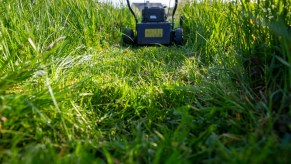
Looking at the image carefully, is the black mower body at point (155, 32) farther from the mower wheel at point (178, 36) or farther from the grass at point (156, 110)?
the grass at point (156, 110)

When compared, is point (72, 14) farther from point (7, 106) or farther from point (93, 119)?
point (7, 106)

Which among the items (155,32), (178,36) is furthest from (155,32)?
(178,36)

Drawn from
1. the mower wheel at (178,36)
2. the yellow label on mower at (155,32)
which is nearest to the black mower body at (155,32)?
the yellow label on mower at (155,32)

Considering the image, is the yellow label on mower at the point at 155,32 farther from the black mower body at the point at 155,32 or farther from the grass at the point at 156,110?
the grass at the point at 156,110

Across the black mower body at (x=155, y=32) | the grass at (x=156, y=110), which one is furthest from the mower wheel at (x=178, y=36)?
the grass at (x=156, y=110)

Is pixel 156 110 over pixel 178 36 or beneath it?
beneath

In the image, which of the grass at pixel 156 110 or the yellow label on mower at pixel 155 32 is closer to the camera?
the grass at pixel 156 110

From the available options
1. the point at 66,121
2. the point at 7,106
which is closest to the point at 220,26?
the point at 66,121

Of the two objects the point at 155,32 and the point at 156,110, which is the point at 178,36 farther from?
the point at 156,110

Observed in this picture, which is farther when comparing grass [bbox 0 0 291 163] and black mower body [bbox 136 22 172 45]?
black mower body [bbox 136 22 172 45]

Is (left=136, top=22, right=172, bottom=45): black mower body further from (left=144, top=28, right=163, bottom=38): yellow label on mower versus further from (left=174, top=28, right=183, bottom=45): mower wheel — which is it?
(left=174, top=28, right=183, bottom=45): mower wheel

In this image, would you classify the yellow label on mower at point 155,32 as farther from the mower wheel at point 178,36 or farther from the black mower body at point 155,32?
the mower wheel at point 178,36

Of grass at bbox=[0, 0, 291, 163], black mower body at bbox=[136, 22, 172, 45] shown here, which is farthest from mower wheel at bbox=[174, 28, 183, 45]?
grass at bbox=[0, 0, 291, 163]

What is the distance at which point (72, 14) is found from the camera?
9.00 ft
